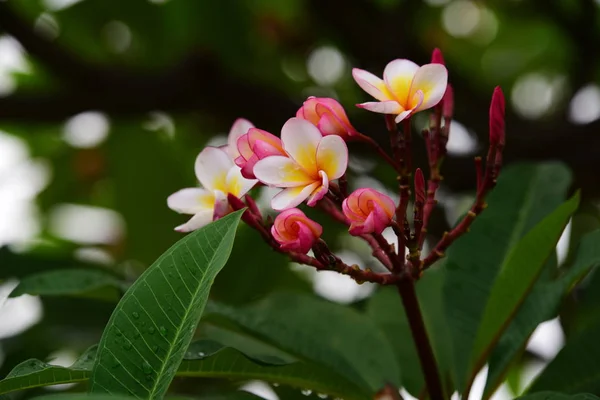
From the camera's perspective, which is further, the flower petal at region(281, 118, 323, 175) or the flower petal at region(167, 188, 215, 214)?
the flower petal at region(167, 188, 215, 214)

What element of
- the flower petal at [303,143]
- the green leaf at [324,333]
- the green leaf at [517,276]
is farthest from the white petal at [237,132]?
Result: the green leaf at [517,276]

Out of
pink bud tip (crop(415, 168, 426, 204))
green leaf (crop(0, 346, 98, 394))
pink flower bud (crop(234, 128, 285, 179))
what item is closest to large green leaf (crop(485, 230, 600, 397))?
pink bud tip (crop(415, 168, 426, 204))

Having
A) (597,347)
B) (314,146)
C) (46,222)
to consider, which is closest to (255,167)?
(314,146)

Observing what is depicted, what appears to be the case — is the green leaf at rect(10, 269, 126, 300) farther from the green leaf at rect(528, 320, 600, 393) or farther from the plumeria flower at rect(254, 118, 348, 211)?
the green leaf at rect(528, 320, 600, 393)

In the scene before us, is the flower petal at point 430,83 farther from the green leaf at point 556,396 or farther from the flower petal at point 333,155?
the green leaf at point 556,396

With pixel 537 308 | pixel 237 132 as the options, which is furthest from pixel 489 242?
pixel 237 132

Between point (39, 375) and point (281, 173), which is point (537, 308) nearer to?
point (281, 173)
